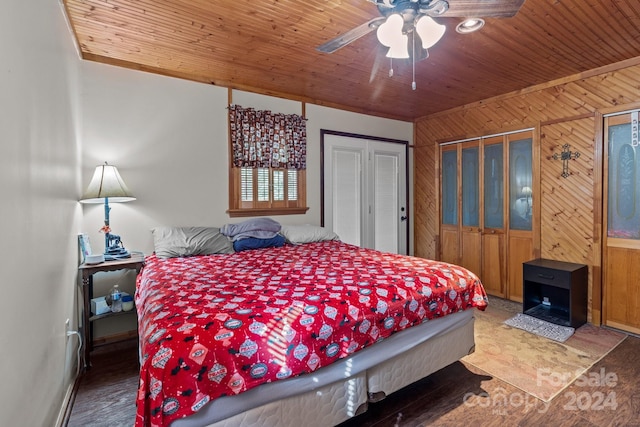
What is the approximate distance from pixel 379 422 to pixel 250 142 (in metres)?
2.86

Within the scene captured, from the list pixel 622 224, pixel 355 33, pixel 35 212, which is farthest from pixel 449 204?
pixel 35 212

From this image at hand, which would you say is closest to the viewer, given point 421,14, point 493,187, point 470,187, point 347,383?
point 347,383

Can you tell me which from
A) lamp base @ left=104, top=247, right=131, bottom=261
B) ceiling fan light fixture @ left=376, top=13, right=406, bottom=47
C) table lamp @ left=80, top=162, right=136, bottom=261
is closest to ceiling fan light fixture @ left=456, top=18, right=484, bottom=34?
ceiling fan light fixture @ left=376, top=13, right=406, bottom=47

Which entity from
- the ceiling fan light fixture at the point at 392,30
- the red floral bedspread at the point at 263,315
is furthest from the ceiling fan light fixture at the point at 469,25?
the red floral bedspread at the point at 263,315

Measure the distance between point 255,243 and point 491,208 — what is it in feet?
9.74

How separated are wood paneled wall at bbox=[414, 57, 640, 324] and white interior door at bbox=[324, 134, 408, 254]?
50.8 inches

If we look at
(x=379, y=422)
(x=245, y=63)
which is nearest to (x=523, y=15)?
(x=245, y=63)

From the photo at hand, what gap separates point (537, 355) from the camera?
2613 mm

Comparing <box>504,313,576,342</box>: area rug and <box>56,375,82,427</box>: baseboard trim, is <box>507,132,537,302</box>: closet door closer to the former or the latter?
<box>504,313,576,342</box>: area rug

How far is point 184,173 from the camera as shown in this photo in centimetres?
330

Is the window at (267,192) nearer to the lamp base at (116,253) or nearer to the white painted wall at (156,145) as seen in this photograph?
the white painted wall at (156,145)

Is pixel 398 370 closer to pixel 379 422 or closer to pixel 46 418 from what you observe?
pixel 379 422

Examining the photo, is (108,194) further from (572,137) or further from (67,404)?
(572,137)

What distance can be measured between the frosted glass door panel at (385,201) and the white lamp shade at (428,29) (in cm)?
275
